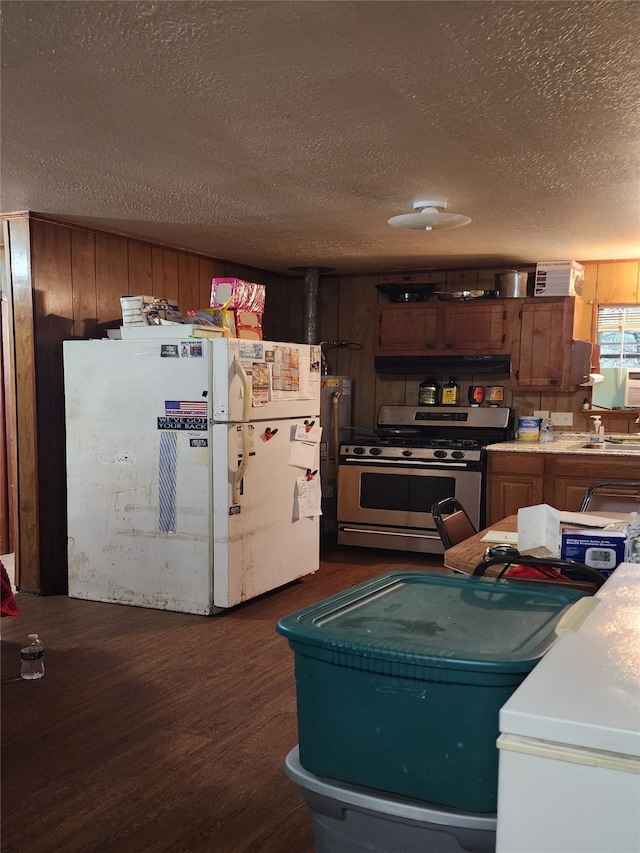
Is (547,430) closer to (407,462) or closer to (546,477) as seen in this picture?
(546,477)

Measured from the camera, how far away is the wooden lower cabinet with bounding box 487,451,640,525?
490 centimetres

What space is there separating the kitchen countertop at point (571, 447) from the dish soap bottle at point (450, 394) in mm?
601

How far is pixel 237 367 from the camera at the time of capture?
13.1ft

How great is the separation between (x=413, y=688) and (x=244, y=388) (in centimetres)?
300

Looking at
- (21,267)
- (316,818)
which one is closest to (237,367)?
(21,267)

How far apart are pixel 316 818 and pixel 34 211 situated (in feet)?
12.3

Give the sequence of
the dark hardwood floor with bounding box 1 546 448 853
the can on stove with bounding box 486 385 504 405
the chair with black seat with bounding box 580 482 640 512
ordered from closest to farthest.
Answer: the dark hardwood floor with bounding box 1 546 448 853 → the chair with black seat with bounding box 580 482 640 512 → the can on stove with bounding box 486 385 504 405

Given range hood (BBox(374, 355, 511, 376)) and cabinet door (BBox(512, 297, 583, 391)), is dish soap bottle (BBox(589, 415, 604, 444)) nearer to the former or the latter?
cabinet door (BBox(512, 297, 583, 391))

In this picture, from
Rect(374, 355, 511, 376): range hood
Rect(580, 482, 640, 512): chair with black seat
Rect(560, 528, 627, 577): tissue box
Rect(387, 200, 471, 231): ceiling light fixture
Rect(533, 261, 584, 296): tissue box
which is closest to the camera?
Rect(560, 528, 627, 577): tissue box

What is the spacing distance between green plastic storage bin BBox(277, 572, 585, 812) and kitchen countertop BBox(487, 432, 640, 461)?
3.79m

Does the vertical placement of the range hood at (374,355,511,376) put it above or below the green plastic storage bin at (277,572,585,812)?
above

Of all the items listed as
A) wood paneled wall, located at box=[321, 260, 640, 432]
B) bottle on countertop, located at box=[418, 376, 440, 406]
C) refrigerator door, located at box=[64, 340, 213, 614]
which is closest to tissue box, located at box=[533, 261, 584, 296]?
wood paneled wall, located at box=[321, 260, 640, 432]

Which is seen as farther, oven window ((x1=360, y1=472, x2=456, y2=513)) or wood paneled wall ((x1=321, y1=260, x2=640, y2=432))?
wood paneled wall ((x1=321, y1=260, x2=640, y2=432))

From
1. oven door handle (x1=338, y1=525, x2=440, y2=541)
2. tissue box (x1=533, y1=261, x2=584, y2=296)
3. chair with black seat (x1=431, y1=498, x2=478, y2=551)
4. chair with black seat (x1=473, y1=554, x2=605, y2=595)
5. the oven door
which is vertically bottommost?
oven door handle (x1=338, y1=525, x2=440, y2=541)
